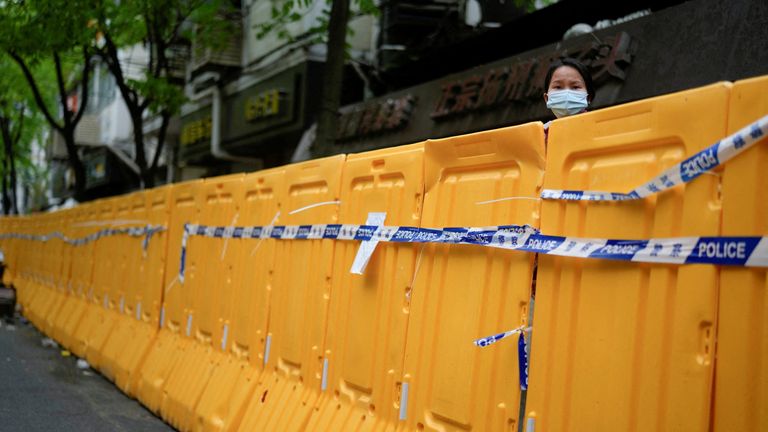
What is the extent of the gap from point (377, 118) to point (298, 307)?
32.9ft

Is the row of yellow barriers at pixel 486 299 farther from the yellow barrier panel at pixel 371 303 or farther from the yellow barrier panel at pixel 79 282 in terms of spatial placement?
the yellow barrier panel at pixel 79 282

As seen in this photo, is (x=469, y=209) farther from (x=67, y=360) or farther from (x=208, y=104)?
(x=208, y=104)

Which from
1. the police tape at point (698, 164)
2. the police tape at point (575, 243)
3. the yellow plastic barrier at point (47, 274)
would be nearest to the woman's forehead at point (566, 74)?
the police tape at point (575, 243)

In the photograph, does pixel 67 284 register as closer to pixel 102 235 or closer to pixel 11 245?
pixel 102 235

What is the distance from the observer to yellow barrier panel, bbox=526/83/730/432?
337cm

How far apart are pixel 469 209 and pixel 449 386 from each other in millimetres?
890

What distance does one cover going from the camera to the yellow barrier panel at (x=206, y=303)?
7957 millimetres

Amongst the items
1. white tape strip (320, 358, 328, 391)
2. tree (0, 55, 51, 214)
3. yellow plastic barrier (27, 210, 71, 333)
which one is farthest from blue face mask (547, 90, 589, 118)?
tree (0, 55, 51, 214)

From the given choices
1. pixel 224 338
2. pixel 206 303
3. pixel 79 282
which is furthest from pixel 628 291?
pixel 79 282

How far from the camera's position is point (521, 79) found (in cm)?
1235

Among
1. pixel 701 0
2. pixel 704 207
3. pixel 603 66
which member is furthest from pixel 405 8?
pixel 704 207

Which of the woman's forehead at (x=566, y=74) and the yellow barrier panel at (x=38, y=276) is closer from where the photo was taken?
the woman's forehead at (x=566, y=74)

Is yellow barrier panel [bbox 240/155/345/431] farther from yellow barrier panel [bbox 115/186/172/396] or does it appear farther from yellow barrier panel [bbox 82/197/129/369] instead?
yellow barrier panel [bbox 82/197/129/369]

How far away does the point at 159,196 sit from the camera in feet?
35.3
